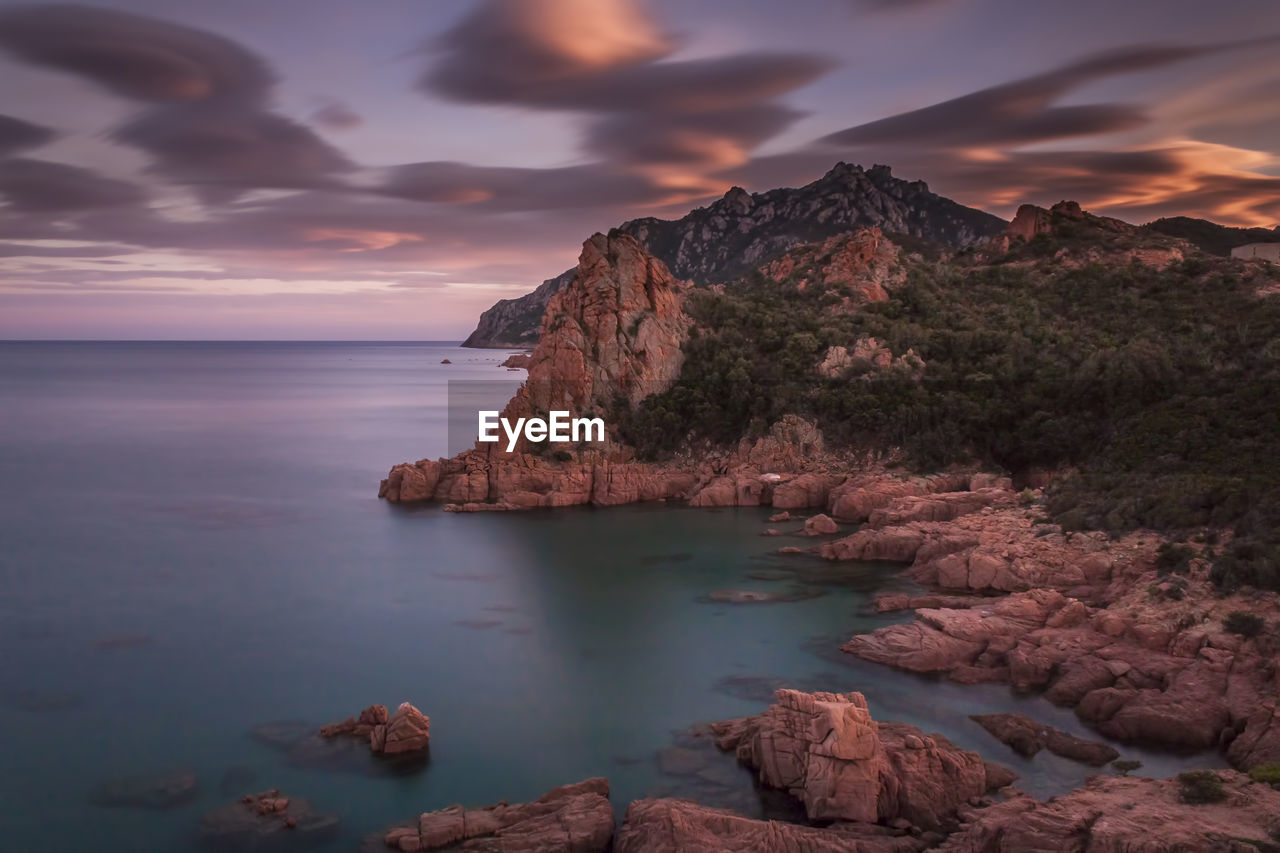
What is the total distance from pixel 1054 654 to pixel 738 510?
23.6 metres

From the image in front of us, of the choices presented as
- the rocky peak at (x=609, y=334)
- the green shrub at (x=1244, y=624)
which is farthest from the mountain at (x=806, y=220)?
the green shrub at (x=1244, y=624)

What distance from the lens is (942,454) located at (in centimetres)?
4566

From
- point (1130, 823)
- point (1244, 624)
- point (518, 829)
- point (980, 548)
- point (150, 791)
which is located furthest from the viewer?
point (980, 548)

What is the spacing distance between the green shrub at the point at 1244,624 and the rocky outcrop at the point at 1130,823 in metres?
6.72

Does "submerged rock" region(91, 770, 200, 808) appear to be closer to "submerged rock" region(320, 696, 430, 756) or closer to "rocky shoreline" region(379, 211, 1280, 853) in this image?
"submerged rock" region(320, 696, 430, 756)

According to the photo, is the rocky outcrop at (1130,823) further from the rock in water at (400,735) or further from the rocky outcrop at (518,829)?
the rock in water at (400,735)

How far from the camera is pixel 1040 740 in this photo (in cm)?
1923

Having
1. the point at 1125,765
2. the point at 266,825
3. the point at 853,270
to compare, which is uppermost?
the point at 853,270

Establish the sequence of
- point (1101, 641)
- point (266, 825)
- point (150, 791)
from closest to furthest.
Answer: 1. point (266, 825)
2. point (150, 791)
3. point (1101, 641)

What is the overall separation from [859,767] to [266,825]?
35.2 feet

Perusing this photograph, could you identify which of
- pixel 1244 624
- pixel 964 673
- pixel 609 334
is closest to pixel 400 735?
pixel 964 673

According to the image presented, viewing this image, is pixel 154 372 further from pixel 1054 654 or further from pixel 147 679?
pixel 1054 654

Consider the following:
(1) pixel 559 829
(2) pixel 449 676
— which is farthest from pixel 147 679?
(1) pixel 559 829

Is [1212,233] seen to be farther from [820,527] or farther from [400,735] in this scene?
[400,735]
